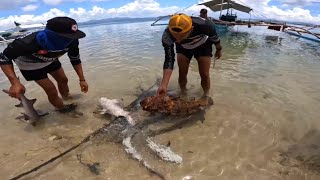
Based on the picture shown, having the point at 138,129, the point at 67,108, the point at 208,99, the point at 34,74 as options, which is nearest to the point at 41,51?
the point at 34,74

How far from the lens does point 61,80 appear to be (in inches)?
263

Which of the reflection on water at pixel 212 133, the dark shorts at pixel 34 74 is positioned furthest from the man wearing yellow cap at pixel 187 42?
the dark shorts at pixel 34 74

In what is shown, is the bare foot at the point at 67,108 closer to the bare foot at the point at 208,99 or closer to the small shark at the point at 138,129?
the small shark at the point at 138,129

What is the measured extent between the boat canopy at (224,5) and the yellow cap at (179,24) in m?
23.4

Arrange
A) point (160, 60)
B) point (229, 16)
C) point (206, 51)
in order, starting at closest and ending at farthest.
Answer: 1. point (206, 51)
2. point (160, 60)
3. point (229, 16)

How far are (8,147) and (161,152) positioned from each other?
275 cm

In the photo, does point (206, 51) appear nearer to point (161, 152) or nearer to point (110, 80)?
point (161, 152)

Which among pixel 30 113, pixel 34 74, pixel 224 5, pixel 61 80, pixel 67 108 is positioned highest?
pixel 224 5

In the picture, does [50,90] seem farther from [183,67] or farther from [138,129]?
[183,67]

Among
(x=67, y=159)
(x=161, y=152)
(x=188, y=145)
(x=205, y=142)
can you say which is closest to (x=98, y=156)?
(x=67, y=159)

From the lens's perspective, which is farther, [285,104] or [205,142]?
[285,104]

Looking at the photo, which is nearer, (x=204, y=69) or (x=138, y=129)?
(x=138, y=129)

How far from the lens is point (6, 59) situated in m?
4.78

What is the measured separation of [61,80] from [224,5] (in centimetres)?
2516
